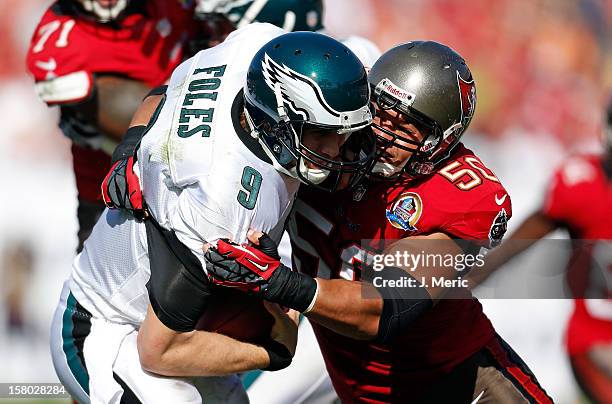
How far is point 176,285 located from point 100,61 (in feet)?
6.50

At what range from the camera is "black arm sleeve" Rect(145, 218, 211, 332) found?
3.04m

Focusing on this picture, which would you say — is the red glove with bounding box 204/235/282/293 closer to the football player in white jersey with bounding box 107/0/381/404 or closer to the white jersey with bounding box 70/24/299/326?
the white jersey with bounding box 70/24/299/326

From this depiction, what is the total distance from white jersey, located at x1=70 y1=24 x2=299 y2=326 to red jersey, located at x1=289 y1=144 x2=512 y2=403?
0.89 ft

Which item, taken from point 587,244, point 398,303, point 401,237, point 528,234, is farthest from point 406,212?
point 587,244

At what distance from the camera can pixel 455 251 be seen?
314cm

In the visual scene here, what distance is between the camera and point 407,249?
313 cm

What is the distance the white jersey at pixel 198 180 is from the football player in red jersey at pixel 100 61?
57.4 inches

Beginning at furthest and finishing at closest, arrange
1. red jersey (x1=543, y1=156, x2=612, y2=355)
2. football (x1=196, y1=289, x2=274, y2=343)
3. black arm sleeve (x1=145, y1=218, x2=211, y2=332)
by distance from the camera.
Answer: red jersey (x1=543, y1=156, x2=612, y2=355) → football (x1=196, y1=289, x2=274, y2=343) → black arm sleeve (x1=145, y1=218, x2=211, y2=332)

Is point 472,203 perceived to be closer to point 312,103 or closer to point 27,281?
point 312,103

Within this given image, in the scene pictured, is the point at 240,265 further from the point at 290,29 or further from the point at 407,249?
the point at 290,29

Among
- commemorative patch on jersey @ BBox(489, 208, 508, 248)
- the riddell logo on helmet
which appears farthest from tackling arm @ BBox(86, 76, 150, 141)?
commemorative patch on jersey @ BBox(489, 208, 508, 248)

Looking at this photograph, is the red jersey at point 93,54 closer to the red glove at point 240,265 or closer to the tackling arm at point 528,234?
the tackling arm at point 528,234

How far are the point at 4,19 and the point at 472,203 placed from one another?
3.75 meters

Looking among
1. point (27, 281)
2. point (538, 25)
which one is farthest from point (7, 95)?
point (538, 25)
